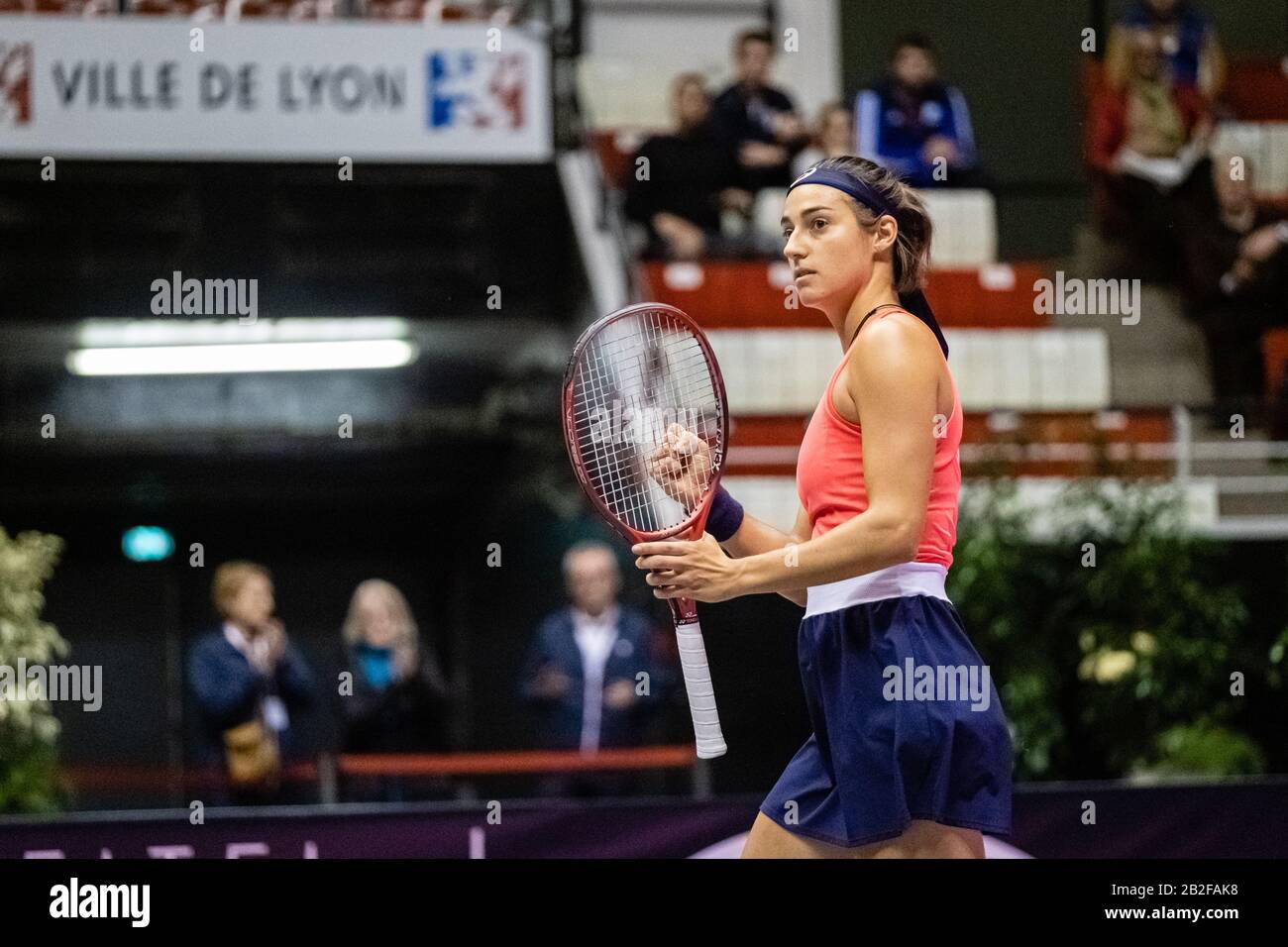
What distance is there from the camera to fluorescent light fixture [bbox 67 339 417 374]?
8.41 metres

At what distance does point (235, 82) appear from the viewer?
7.64 m

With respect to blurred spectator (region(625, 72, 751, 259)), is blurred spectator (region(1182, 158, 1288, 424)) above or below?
below

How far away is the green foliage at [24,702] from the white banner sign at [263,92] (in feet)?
7.12

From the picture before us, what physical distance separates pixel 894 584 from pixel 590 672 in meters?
2.89

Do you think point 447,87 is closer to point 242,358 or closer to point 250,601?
point 242,358

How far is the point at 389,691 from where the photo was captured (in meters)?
5.80

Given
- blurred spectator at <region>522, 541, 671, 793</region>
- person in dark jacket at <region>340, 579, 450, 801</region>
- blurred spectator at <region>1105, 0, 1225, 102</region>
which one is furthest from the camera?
blurred spectator at <region>1105, 0, 1225, 102</region>

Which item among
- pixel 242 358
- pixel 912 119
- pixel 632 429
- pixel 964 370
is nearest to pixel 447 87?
pixel 242 358

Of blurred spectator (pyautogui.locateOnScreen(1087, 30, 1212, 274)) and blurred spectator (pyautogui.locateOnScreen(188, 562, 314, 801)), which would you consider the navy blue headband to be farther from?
blurred spectator (pyautogui.locateOnScreen(1087, 30, 1212, 274))

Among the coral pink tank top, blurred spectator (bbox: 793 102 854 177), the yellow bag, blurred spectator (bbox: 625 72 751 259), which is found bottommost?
the yellow bag

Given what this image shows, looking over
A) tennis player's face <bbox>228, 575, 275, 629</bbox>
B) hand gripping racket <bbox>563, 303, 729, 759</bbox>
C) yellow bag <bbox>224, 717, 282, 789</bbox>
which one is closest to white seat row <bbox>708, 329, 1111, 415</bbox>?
tennis player's face <bbox>228, 575, 275, 629</bbox>

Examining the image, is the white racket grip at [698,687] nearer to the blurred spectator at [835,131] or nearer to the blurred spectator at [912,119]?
the blurred spectator at [835,131]

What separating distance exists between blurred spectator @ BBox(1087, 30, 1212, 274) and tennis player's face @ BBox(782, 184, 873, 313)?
5038 mm
